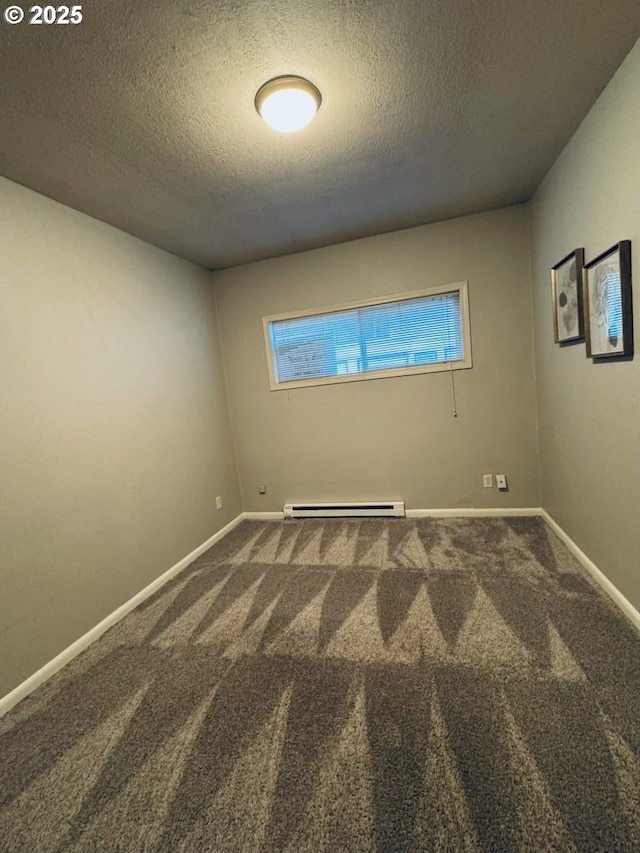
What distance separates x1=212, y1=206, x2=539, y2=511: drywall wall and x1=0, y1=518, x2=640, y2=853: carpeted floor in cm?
100

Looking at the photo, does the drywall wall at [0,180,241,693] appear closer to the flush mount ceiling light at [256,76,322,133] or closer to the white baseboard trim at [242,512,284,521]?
the white baseboard trim at [242,512,284,521]

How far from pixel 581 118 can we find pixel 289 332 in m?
2.34

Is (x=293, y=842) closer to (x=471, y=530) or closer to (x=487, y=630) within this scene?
(x=487, y=630)

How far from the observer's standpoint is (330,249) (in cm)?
292

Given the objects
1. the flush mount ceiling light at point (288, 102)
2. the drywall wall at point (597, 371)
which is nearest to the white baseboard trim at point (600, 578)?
the drywall wall at point (597, 371)

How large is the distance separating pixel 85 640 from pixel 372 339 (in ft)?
9.75

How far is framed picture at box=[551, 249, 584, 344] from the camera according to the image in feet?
5.96

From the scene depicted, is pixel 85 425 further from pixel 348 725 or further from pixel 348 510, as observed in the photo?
pixel 348 510

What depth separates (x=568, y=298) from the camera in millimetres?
1950

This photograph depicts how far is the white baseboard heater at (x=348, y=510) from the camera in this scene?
9.93ft

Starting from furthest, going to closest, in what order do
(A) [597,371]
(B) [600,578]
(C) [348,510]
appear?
(C) [348,510] < (B) [600,578] < (A) [597,371]

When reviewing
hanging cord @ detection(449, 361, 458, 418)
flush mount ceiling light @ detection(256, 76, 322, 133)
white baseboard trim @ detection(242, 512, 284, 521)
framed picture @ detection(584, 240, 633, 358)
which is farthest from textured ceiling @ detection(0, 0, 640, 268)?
white baseboard trim @ detection(242, 512, 284, 521)

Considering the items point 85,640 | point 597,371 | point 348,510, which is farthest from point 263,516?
point 597,371

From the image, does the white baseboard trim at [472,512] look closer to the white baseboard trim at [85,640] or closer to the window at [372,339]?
the window at [372,339]
